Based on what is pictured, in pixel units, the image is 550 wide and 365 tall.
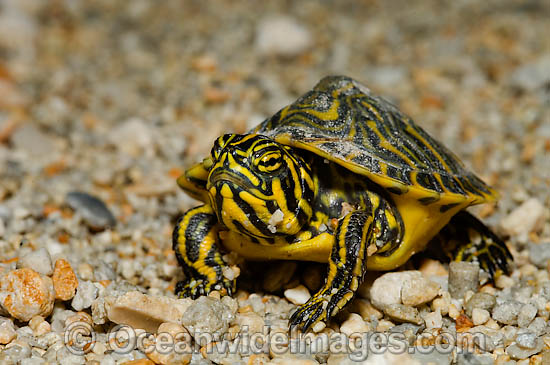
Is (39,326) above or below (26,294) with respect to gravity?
below

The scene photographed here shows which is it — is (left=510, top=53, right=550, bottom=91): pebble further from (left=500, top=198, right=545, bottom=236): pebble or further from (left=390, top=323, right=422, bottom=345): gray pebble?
(left=390, top=323, right=422, bottom=345): gray pebble

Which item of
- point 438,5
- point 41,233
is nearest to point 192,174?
point 41,233

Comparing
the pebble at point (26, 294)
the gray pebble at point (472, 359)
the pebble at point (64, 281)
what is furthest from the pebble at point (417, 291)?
the pebble at point (26, 294)

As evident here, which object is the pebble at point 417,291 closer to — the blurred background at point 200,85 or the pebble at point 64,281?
the blurred background at point 200,85

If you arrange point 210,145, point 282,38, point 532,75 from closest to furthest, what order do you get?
point 210,145, point 532,75, point 282,38

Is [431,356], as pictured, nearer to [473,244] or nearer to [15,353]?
[473,244]

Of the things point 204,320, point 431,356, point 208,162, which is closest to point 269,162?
point 208,162

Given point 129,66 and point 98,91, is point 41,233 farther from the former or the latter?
point 129,66
